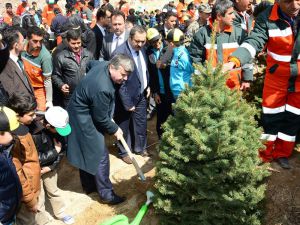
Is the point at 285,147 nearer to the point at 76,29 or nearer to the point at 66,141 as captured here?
the point at 66,141

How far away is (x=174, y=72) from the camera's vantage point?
4.96 meters

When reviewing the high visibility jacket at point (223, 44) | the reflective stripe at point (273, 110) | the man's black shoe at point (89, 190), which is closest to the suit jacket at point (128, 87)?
the high visibility jacket at point (223, 44)

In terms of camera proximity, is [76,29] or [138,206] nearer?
[138,206]

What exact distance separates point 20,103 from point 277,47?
9.55 feet

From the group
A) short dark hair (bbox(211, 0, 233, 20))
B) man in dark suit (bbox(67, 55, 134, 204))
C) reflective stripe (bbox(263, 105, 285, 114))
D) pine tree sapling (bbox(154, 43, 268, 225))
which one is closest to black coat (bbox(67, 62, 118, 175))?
man in dark suit (bbox(67, 55, 134, 204))

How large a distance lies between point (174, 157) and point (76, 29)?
263 cm

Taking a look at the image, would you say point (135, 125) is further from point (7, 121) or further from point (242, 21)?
point (7, 121)

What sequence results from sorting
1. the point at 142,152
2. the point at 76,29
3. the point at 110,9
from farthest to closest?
the point at 110,9 < the point at 142,152 < the point at 76,29

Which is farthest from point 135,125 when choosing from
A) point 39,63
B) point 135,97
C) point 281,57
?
point 281,57

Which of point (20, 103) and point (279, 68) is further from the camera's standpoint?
point (279, 68)

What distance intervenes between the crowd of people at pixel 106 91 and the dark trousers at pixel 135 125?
0.02 metres

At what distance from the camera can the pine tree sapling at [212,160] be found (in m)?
3.09

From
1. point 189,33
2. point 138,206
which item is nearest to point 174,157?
point 138,206

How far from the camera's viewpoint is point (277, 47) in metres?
3.92
